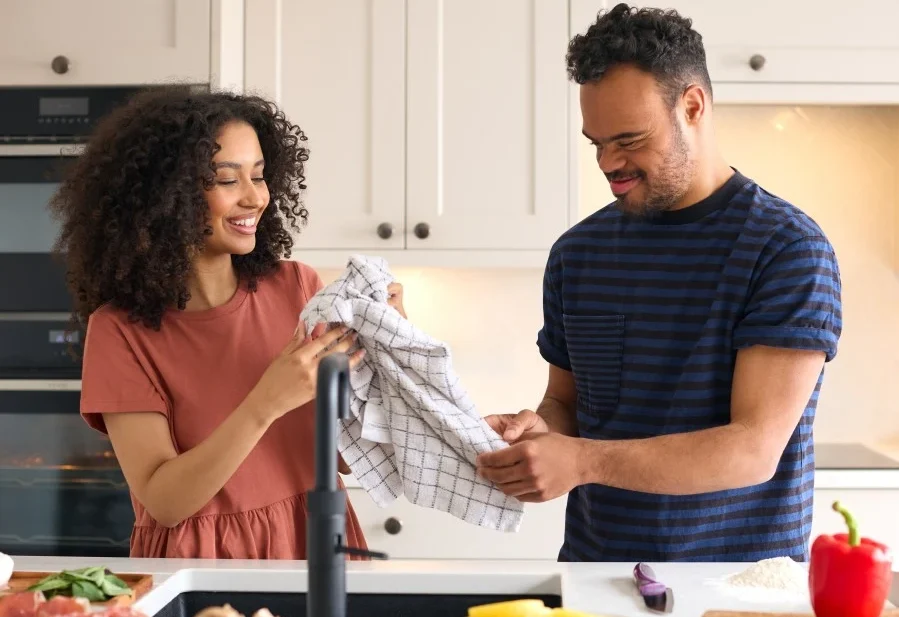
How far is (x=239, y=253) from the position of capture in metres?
1.77

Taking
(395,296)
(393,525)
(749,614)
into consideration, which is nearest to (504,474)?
(395,296)

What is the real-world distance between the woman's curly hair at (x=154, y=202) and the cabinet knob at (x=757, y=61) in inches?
57.2

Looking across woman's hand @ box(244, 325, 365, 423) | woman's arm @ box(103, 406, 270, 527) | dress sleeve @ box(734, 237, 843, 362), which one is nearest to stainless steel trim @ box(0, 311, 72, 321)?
woman's arm @ box(103, 406, 270, 527)

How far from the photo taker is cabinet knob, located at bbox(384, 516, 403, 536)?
2.74m

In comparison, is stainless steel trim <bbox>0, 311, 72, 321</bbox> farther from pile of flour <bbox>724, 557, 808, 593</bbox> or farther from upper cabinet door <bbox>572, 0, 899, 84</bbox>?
pile of flour <bbox>724, 557, 808, 593</bbox>

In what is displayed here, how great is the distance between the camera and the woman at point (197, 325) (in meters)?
1.59

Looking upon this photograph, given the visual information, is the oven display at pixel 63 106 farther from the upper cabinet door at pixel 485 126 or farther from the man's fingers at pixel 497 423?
the man's fingers at pixel 497 423

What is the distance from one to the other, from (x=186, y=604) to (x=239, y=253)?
61 cm

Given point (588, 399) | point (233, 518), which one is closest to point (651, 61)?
point (588, 399)

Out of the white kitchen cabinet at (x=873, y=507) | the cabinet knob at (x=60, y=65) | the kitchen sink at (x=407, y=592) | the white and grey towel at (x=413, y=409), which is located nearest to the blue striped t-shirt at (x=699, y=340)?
the white and grey towel at (x=413, y=409)

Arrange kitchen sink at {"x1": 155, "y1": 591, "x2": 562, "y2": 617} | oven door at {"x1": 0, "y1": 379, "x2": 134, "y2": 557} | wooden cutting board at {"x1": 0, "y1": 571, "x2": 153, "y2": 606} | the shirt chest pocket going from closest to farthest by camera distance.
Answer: wooden cutting board at {"x1": 0, "y1": 571, "x2": 153, "y2": 606}, kitchen sink at {"x1": 155, "y1": 591, "x2": 562, "y2": 617}, the shirt chest pocket, oven door at {"x1": 0, "y1": 379, "x2": 134, "y2": 557}

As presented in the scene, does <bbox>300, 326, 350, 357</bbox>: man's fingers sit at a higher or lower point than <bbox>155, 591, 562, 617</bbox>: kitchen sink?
higher

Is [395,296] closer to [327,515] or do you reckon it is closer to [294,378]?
[294,378]

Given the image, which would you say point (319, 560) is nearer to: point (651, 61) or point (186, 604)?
point (186, 604)
